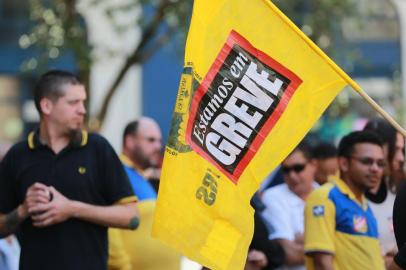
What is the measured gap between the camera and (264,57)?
5926 mm

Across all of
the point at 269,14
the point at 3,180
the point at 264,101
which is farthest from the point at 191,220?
the point at 3,180

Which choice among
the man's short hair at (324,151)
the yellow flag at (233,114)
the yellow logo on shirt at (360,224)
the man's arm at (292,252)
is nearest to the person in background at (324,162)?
the man's short hair at (324,151)

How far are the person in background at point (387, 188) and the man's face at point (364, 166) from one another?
37cm

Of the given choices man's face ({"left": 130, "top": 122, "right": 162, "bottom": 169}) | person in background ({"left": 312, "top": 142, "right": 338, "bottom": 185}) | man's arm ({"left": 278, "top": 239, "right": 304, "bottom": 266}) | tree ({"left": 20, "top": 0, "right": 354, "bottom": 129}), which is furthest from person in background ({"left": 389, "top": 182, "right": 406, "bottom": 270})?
tree ({"left": 20, "top": 0, "right": 354, "bottom": 129})

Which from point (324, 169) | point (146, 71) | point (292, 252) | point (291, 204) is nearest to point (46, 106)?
point (292, 252)

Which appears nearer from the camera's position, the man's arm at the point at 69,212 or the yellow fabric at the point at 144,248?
the man's arm at the point at 69,212

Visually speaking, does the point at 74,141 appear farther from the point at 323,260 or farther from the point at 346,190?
the point at 346,190

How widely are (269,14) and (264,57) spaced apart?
0.21m

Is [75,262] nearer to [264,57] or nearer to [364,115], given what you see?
[264,57]

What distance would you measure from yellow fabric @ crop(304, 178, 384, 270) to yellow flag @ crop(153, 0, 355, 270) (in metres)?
1.62

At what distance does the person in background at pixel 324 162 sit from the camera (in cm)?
1070

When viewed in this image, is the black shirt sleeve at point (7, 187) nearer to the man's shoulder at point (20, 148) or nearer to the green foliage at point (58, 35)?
the man's shoulder at point (20, 148)

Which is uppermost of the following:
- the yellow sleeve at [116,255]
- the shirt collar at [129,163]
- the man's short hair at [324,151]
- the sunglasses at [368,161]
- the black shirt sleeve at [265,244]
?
the sunglasses at [368,161]

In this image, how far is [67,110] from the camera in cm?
712
